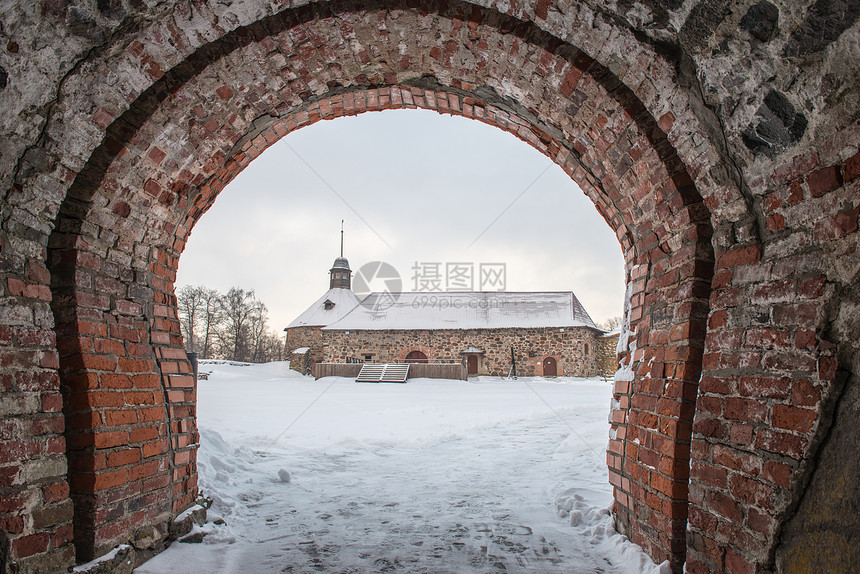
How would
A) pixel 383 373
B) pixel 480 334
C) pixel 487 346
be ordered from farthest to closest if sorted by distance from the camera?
pixel 480 334
pixel 487 346
pixel 383 373

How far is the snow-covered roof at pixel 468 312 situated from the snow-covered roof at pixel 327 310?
2.66 metres

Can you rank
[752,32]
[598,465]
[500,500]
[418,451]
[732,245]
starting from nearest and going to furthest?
1. [752,32]
2. [732,245]
3. [500,500]
4. [598,465]
5. [418,451]

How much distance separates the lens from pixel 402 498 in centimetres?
386

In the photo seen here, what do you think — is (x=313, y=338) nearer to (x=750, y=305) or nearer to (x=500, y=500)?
(x=500, y=500)

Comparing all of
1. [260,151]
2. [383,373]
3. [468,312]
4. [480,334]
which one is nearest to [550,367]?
[480,334]

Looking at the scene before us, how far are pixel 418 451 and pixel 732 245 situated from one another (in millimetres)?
4526

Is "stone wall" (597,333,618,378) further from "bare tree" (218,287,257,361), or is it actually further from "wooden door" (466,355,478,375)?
"bare tree" (218,287,257,361)

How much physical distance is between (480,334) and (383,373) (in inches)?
255

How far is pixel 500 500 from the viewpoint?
380 cm

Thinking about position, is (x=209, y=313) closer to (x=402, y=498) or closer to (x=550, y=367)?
(x=550, y=367)

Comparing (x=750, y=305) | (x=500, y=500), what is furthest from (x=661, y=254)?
(x=500, y=500)

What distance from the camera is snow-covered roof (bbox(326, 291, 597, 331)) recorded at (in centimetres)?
2258

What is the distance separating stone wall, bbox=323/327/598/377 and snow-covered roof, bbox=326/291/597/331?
1.17ft

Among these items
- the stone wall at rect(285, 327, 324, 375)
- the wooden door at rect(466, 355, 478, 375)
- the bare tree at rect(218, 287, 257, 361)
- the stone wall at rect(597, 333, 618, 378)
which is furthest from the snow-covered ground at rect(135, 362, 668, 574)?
the bare tree at rect(218, 287, 257, 361)
